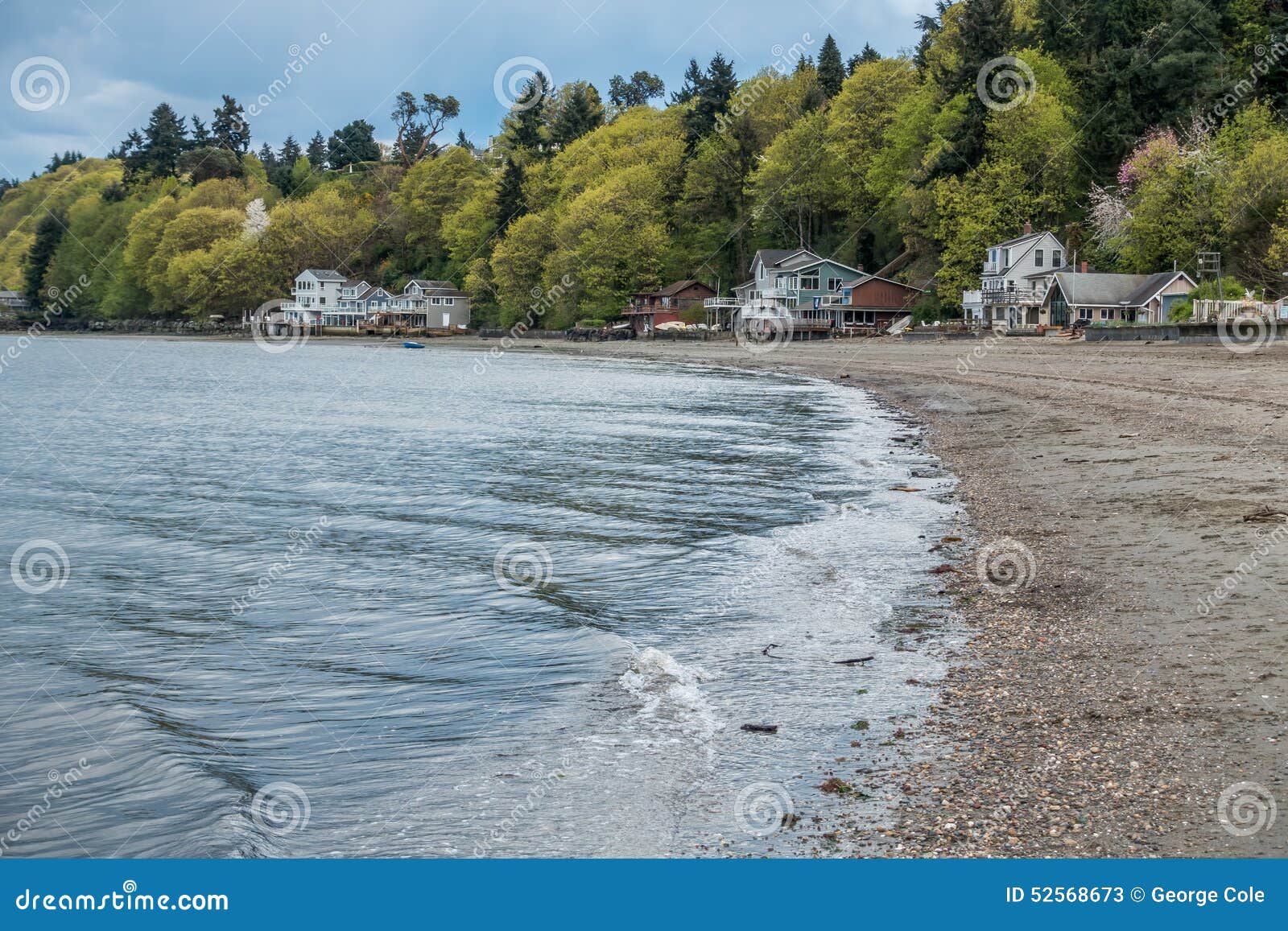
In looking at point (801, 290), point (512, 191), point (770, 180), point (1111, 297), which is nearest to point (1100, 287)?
point (1111, 297)

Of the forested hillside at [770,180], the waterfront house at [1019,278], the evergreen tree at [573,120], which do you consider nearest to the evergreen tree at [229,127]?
the forested hillside at [770,180]

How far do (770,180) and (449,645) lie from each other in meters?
95.2

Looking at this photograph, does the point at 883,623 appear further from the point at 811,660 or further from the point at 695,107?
the point at 695,107

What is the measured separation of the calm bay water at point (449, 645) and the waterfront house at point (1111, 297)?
4112 centimetres

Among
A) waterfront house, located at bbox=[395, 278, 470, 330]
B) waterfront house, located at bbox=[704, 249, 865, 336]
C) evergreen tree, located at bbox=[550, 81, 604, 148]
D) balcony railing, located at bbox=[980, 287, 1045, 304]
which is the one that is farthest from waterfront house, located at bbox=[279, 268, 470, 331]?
balcony railing, located at bbox=[980, 287, 1045, 304]

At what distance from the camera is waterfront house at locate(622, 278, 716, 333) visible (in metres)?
109

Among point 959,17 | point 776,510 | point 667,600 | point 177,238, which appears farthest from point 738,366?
point 177,238

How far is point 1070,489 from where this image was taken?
17188mm

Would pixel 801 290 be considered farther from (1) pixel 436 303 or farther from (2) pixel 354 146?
(2) pixel 354 146

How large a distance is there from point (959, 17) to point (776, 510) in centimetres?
7457

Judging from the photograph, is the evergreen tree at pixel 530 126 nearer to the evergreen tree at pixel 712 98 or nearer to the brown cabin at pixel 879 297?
the evergreen tree at pixel 712 98

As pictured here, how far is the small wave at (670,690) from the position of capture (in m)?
8.36

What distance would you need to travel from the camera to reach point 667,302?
10931 cm

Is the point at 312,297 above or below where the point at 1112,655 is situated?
above
